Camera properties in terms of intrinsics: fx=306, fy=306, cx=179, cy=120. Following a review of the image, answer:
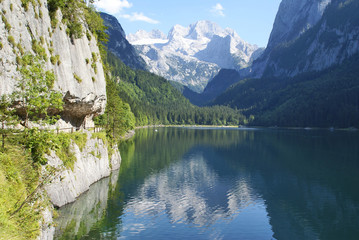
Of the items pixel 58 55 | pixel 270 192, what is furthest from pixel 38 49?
pixel 270 192

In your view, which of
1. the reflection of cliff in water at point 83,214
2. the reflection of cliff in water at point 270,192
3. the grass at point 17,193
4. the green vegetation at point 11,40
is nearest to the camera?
the grass at point 17,193

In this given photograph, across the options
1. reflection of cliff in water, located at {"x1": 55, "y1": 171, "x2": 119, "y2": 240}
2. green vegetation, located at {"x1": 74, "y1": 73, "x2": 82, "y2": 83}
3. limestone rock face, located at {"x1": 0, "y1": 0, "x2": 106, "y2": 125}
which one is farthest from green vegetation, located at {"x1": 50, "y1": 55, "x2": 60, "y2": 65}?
reflection of cliff in water, located at {"x1": 55, "y1": 171, "x2": 119, "y2": 240}

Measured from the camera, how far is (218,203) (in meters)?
44.4

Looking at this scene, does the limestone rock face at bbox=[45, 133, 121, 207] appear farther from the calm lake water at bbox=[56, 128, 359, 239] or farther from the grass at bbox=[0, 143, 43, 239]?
the grass at bbox=[0, 143, 43, 239]

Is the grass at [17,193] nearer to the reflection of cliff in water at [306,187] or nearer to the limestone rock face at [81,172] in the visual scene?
the limestone rock face at [81,172]

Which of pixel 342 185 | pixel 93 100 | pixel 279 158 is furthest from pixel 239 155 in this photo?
pixel 93 100

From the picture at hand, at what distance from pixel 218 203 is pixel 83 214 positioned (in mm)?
18968

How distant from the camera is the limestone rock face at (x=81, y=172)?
106ft

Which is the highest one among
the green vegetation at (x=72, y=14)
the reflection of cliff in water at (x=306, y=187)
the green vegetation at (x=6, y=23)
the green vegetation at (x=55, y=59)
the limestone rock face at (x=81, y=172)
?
the green vegetation at (x=72, y=14)

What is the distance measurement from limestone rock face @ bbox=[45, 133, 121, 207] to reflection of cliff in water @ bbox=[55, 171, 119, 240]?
2.96 feet

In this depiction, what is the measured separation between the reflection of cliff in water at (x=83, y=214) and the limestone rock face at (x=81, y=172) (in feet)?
2.96

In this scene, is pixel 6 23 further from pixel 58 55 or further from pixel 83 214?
pixel 83 214

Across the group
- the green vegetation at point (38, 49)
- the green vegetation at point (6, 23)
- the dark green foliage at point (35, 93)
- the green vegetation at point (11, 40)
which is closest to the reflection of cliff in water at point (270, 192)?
the dark green foliage at point (35, 93)

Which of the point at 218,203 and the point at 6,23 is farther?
the point at 218,203
